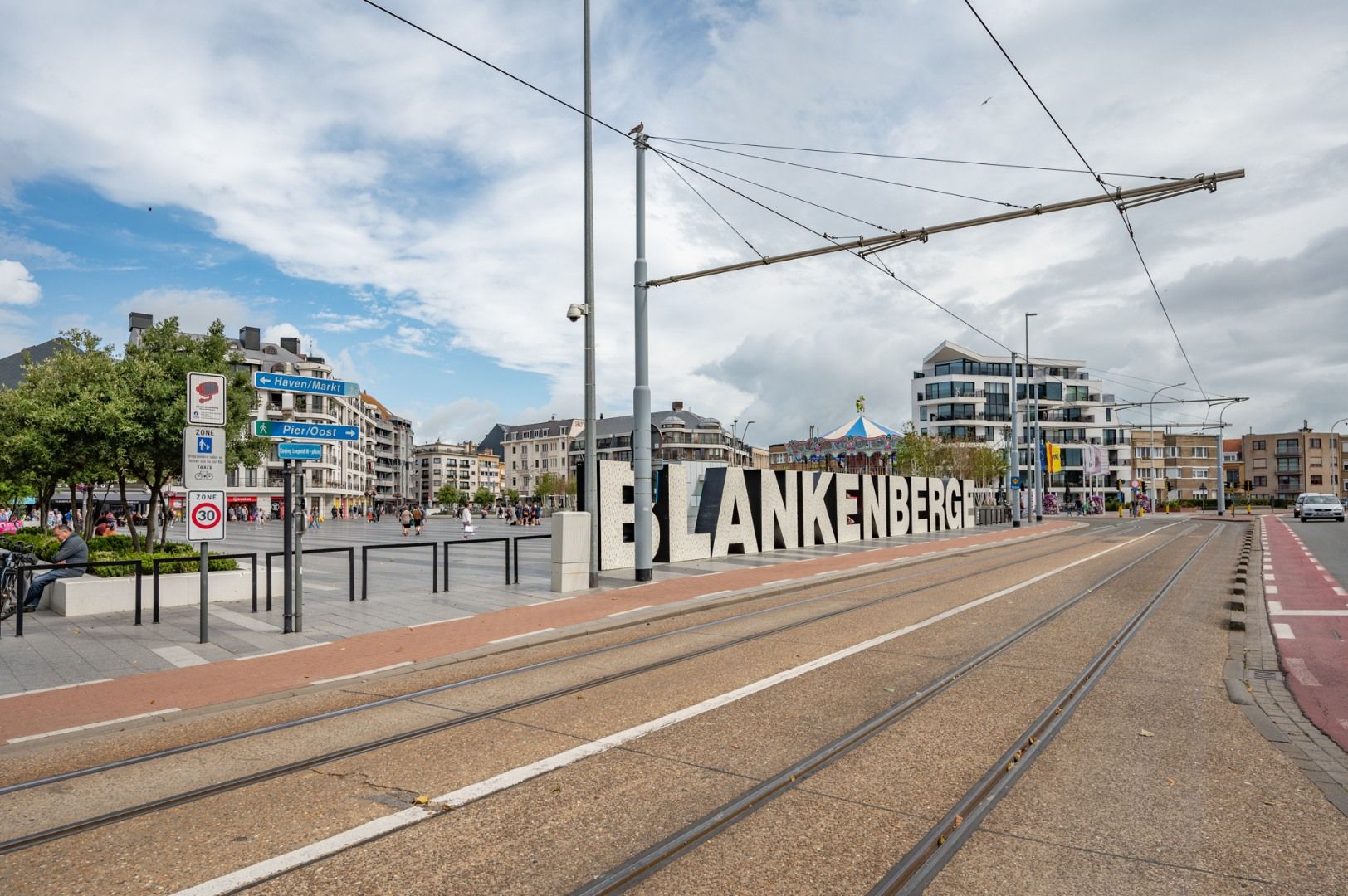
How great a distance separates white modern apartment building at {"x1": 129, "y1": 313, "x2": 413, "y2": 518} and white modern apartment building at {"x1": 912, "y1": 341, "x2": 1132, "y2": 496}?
6521 centimetres

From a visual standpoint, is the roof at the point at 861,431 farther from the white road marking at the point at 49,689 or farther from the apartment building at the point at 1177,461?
the apartment building at the point at 1177,461

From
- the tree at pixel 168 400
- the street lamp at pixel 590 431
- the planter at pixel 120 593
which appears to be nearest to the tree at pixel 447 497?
the tree at pixel 168 400

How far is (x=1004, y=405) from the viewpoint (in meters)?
100

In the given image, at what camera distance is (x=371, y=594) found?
1419cm

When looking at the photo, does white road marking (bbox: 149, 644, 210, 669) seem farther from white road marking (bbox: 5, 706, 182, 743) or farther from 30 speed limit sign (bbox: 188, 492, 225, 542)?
white road marking (bbox: 5, 706, 182, 743)

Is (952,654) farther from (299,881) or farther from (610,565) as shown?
(610,565)

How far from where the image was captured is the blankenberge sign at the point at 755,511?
1942 centimetres

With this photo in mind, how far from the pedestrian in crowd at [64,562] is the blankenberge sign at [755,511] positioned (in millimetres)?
9243

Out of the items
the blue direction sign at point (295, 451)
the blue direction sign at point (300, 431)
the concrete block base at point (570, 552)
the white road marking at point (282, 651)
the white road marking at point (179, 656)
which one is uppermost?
the blue direction sign at point (300, 431)

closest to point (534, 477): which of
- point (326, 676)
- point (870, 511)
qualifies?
point (870, 511)

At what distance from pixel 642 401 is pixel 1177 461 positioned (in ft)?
425

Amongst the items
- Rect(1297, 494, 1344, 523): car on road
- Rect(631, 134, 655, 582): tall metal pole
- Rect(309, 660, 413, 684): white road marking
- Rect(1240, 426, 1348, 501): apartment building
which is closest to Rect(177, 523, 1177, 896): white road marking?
Rect(309, 660, 413, 684): white road marking

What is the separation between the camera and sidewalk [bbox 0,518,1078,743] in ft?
23.8

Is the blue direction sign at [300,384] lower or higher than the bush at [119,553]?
higher
